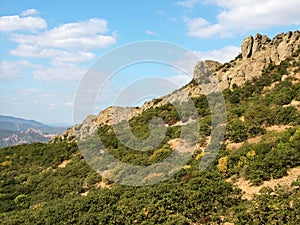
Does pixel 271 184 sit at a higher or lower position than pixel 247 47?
lower

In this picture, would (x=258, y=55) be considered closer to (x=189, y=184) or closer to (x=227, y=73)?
(x=227, y=73)

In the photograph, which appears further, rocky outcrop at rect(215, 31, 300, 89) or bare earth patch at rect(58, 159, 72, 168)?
rocky outcrop at rect(215, 31, 300, 89)

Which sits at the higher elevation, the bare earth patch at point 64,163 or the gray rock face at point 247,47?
the gray rock face at point 247,47

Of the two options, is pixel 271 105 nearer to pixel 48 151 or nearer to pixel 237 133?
pixel 237 133

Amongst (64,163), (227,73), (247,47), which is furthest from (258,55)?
(64,163)

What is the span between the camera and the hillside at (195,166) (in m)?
14.5

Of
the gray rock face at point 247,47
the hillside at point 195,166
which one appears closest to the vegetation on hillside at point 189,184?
the hillside at point 195,166

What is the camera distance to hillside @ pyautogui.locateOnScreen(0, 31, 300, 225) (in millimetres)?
14547

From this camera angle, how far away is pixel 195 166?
20828 millimetres

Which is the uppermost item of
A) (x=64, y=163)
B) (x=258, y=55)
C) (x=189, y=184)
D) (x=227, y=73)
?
(x=258, y=55)

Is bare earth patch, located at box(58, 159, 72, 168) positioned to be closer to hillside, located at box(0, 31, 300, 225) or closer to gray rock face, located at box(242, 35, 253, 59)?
hillside, located at box(0, 31, 300, 225)

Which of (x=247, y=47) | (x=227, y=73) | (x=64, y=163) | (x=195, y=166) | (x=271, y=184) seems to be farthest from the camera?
(x=247, y=47)

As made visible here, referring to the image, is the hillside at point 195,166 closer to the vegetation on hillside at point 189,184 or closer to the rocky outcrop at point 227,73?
the vegetation on hillside at point 189,184

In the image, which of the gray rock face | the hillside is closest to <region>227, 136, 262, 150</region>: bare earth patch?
the hillside
